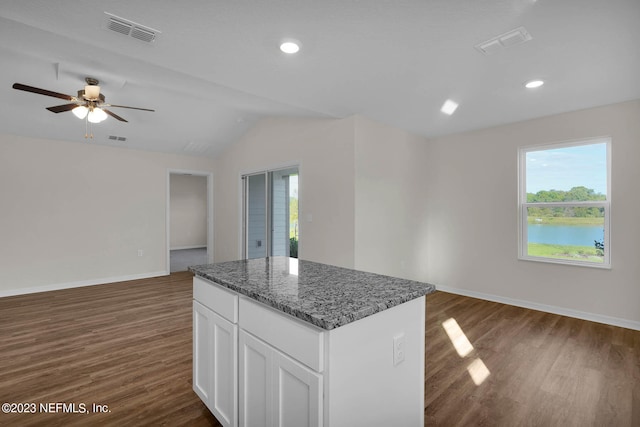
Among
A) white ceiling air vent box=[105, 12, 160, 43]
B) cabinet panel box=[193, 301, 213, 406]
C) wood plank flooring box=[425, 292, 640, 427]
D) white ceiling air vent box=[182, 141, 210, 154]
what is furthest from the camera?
white ceiling air vent box=[182, 141, 210, 154]

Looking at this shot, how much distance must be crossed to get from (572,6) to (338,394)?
2.58m

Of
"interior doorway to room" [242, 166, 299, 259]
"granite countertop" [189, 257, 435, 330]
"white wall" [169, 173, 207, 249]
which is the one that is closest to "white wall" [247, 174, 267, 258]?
"interior doorway to room" [242, 166, 299, 259]

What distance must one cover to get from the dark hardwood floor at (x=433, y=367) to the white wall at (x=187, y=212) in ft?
19.5

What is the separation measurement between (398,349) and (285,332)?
20.3 inches

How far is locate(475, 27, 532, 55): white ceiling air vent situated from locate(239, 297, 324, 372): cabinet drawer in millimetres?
2444

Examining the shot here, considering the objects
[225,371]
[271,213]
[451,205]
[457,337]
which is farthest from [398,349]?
[271,213]

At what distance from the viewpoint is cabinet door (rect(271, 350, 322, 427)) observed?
112 centimetres

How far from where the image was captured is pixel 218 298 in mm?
1715

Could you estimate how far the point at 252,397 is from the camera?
4.75 feet

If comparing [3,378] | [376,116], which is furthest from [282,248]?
[3,378]

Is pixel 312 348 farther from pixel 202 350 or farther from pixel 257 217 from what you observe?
pixel 257 217

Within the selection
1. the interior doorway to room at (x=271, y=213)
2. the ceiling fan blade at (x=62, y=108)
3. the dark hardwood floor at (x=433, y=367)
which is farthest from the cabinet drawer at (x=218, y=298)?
the interior doorway to room at (x=271, y=213)

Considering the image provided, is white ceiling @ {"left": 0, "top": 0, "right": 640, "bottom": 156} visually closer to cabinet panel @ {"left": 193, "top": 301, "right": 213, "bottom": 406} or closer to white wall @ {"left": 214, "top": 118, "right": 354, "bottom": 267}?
white wall @ {"left": 214, "top": 118, "right": 354, "bottom": 267}

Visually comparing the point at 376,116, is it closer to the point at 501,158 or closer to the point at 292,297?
the point at 501,158
